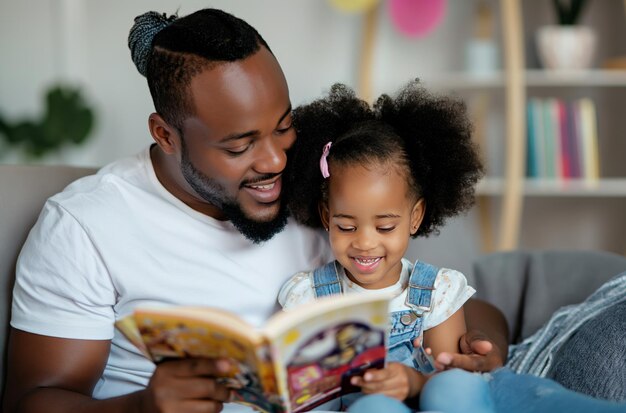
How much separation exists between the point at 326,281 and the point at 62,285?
18.7 inches

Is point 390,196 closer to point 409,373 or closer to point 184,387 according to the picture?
point 409,373

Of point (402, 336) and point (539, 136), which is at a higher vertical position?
point (539, 136)

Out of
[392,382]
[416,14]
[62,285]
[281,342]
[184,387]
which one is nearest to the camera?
[281,342]

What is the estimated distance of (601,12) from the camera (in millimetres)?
3777

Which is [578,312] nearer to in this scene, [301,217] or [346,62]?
[301,217]

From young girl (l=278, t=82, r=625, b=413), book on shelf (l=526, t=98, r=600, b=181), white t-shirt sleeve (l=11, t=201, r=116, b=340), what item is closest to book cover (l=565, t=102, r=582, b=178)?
book on shelf (l=526, t=98, r=600, b=181)

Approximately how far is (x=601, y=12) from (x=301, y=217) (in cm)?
272

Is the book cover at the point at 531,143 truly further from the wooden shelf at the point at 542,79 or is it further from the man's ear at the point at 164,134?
the man's ear at the point at 164,134

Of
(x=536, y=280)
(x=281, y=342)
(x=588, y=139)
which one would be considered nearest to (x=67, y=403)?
(x=281, y=342)

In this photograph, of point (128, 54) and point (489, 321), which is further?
point (128, 54)

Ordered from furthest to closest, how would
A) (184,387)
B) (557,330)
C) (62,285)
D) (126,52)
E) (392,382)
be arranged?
(126,52) < (557,330) < (62,285) < (392,382) < (184,387)

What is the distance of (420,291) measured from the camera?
151cm

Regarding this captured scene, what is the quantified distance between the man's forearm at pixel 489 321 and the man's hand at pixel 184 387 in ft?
2.16

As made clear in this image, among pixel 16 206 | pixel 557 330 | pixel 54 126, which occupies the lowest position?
pixel 557 330
